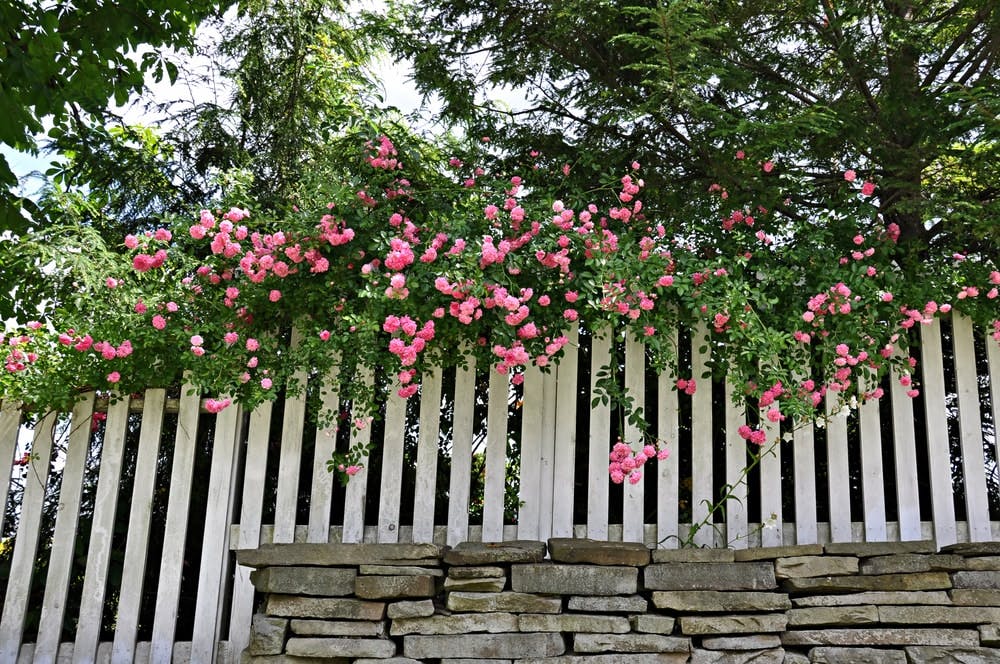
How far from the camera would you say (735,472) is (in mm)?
3477

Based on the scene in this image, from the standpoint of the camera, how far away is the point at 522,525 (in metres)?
3.46

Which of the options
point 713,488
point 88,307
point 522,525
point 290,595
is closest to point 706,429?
point 713,488

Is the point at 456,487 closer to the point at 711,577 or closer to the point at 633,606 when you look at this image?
the point at 633,606

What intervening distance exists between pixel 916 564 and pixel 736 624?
0.65m

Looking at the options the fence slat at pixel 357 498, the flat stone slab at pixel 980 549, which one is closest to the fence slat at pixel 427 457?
the fence slat at pixel 357 498

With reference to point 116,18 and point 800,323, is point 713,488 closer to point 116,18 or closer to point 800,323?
point 800,323

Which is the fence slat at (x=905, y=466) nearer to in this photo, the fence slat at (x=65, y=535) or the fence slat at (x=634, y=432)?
the fence slat at (x=634, y=432)

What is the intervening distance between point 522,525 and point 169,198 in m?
2.43

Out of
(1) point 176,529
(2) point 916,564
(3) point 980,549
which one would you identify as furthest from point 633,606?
(1) point 176,529

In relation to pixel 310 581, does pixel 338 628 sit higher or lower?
lower

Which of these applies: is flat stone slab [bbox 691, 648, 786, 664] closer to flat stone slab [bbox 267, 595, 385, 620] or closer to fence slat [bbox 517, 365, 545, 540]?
fence slat [bbox 517, 365, 545, 540]

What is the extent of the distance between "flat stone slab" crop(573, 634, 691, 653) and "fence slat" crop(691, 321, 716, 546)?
0.56 metres

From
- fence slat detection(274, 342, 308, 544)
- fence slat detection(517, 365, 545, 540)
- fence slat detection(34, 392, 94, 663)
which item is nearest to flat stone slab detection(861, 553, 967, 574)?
fence slat detection(517, 365, 545, 540)

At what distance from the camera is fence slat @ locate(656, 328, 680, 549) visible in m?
3.43
